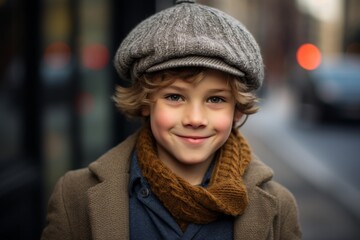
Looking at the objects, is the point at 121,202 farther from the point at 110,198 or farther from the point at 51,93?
the point at 51,93

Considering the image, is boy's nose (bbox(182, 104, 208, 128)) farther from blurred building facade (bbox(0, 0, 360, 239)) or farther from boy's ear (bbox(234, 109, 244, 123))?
blurred building facade (bbox(0, 0, 360, 239))

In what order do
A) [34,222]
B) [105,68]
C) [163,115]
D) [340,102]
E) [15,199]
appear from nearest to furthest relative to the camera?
[163,115] < [15,199] < [34,222] < [105,68] < [340,102]

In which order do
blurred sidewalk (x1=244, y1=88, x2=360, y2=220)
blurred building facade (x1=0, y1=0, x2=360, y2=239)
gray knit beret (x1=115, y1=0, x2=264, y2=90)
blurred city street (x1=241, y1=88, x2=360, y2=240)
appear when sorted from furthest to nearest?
blurred sidewalk (x1=244, y1=88, x2=360, y2=220), blurred city street (x1=241, y1=88, x2=360, y2=240), blurred building facade (x1=0, y1=0, x2=360, y2=239), gray knit beret (x1=115, y1=0, x2=264, y2=90)

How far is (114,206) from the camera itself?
7.73 feet

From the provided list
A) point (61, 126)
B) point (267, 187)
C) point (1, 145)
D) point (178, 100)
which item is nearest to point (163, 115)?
point (178, 100)

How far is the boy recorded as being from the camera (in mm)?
2232

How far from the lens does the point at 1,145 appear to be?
4457 millimetres

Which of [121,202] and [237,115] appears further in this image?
[237,115]

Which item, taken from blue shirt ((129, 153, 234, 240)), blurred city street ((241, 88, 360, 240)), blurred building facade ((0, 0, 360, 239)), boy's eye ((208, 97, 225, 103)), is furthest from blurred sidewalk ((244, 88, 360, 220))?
boy's eye ((208, 97, 225, 103))

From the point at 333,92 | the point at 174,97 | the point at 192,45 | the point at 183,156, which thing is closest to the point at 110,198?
the point at 183,156

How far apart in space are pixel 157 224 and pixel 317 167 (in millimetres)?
7847

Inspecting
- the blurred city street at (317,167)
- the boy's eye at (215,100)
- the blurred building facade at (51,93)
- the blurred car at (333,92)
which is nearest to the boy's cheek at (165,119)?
the boy's eye at (215,100)

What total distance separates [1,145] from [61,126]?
160cm

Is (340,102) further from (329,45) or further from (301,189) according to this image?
(329,45)
